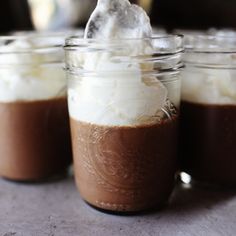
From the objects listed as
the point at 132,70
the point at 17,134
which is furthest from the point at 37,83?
the point at 132,70

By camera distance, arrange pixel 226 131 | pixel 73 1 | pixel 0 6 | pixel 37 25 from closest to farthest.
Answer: pixel 226 131
pixel 73 1
pixel 37 25
pixel 0 6

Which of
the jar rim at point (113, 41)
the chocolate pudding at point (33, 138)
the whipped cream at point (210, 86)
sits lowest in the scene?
the chocolate pudding at point (33, 138)

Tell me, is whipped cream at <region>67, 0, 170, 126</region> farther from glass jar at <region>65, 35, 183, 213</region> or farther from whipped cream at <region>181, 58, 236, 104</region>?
whipped cream at <region>181, 58, 236, 104</region>

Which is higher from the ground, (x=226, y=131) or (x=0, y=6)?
(x=0, y=6)

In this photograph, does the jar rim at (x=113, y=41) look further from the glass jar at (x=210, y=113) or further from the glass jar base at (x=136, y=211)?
the glass jar base at (x=136, y=211)

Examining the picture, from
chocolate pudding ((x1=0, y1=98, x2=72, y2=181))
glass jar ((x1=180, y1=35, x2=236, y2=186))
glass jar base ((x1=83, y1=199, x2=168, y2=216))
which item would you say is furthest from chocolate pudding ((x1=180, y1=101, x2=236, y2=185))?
chocolate pudding ((x1=0, y1=98, x2=72, y2=181))

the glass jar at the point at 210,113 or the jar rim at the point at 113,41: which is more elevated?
the jar rim at the point at 113,41

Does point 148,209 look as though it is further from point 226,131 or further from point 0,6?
point 0,6


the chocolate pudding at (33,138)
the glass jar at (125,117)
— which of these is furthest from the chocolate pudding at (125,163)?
the chocolate pudding at (33,138)
